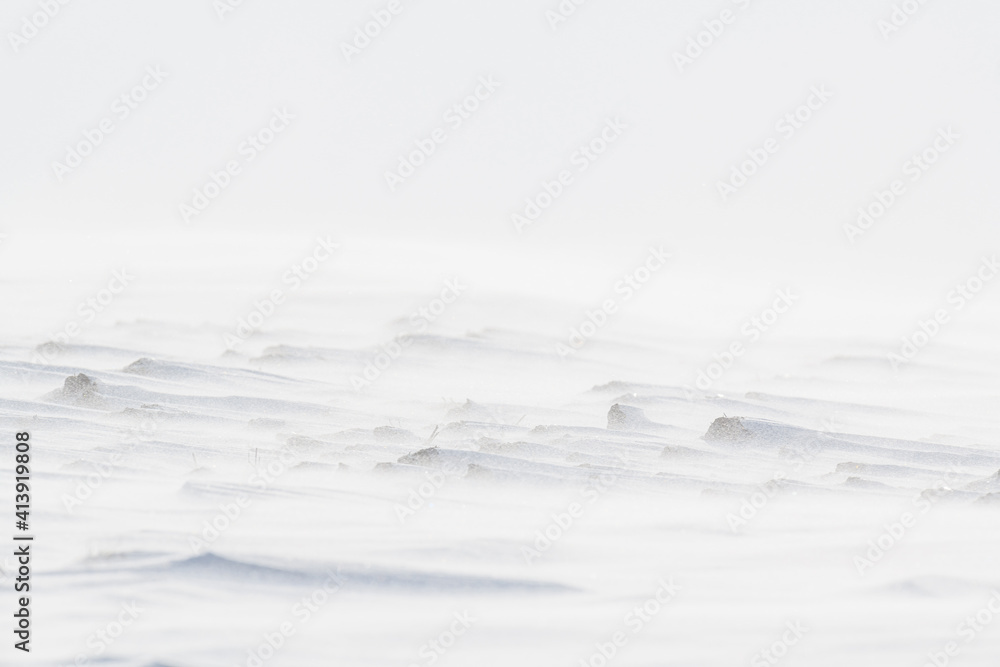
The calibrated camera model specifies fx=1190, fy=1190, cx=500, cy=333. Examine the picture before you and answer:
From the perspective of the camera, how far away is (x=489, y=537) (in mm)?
5992

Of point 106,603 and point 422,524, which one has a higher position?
point 422,524

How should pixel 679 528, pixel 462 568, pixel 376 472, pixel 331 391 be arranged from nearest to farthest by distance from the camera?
1. pixel 462 568
2. pixel 679 528
3. pixel 376 472
4. pixel 331 391

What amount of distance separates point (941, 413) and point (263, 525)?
11329 millimetres

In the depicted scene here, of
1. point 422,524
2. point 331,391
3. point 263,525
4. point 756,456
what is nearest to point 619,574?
point 422,524

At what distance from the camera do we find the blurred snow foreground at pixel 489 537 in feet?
15.0

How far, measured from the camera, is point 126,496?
674 centimetres

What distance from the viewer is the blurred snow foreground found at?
4566mm

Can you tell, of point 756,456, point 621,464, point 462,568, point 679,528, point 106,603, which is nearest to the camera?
point 106,603

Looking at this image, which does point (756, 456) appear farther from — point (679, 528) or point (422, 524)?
point (422, 524)

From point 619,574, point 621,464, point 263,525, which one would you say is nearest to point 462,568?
point 619,574

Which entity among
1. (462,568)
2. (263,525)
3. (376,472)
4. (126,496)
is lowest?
(462,568)

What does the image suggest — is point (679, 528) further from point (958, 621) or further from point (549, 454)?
point (549, 454)

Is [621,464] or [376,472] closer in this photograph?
[376,472]

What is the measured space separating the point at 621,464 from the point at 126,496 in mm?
3969
